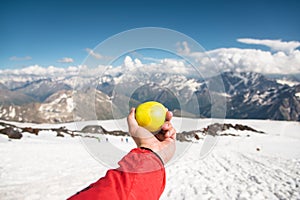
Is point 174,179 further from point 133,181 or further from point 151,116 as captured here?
point 133,181

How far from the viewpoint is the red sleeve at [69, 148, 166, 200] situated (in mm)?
1217

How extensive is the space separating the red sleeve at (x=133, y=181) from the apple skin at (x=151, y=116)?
1.80 ft

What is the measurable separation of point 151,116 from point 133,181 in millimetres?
907

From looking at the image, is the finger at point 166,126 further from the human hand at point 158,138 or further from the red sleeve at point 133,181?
the red sleeve at point 133,181

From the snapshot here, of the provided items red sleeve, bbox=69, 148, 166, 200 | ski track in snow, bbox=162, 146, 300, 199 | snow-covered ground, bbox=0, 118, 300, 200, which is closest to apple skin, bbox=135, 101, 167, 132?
red sleeve, bbox=69, 148, 166, 200

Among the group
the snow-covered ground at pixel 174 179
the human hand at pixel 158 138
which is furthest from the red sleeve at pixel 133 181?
the snow-covered ground at pixel 174 179

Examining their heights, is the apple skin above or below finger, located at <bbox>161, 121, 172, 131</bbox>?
above

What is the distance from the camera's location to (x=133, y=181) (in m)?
1.32

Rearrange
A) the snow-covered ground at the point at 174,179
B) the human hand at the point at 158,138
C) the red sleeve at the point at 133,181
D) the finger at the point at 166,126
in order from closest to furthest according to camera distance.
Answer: the red sleeve at the point at 133,181, the human hand at the point at 158,138, the finger at the point at 166,126, the snow-covered ground at the point at 174,179

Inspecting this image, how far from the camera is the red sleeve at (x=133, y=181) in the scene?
3.99 feet

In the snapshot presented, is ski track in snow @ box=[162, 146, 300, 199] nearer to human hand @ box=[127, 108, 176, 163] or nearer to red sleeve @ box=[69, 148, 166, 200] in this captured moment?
human hand @ box=[127, 108, 176, 163]

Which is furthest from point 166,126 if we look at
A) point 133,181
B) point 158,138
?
point 133,181

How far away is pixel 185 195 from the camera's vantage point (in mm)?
7547

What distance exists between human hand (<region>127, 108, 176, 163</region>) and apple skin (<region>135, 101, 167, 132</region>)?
6cm
